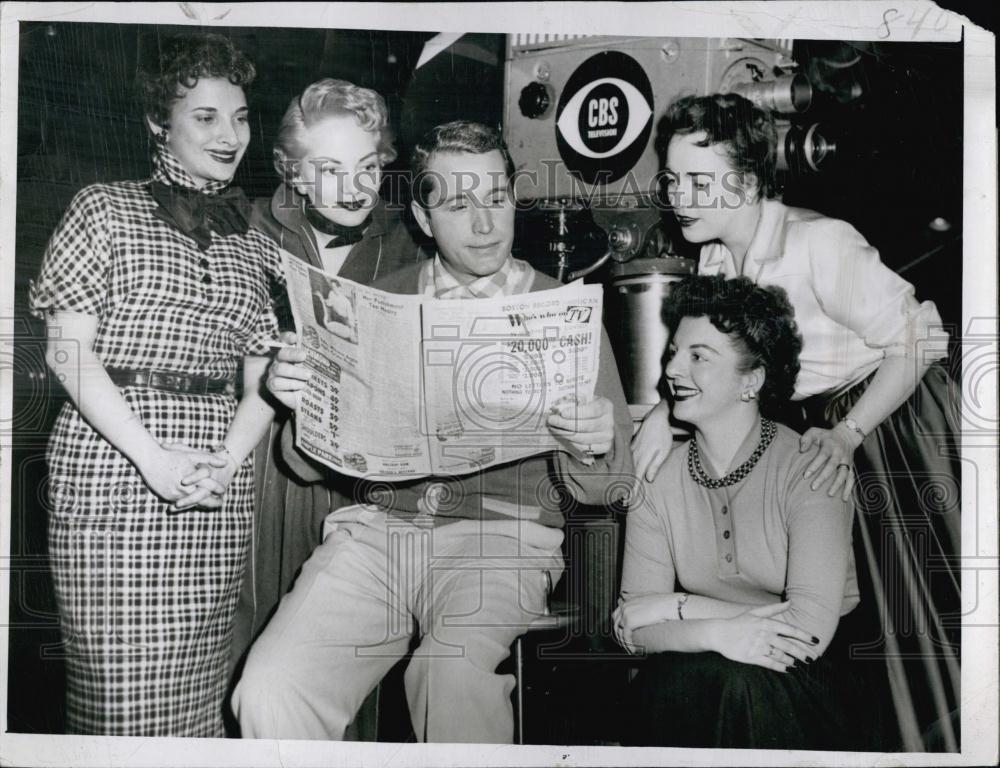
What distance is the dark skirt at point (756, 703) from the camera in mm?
1942

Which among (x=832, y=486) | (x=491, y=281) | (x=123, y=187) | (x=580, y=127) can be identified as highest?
(x=580, y=127)

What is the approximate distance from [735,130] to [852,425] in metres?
0.75

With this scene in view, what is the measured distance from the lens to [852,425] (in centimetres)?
201

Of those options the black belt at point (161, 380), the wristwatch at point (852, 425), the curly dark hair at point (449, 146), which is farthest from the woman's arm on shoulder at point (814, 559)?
the black belt at point (161, 380)

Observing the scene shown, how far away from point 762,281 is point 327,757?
59.2 inches

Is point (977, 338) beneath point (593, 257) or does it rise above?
beneath

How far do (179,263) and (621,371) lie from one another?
106 centimetres

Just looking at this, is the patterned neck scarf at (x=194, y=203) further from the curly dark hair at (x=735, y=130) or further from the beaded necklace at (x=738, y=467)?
the beaded necklace at (x=738, y=467)

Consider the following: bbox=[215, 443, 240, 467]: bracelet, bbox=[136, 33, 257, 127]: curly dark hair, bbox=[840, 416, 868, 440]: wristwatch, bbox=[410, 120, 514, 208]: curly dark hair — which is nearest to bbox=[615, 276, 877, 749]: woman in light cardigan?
bbox=[840, 416, 868, 440]: wristwatch

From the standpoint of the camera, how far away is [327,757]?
6.50ft

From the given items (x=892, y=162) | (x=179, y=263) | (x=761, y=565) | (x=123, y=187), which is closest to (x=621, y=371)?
(x=761, y=565)

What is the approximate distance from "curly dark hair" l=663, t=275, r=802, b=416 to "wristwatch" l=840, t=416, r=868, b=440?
0.49 ft

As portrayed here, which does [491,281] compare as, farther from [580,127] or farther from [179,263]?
[179,263]

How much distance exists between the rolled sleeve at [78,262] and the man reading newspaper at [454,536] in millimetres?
461
